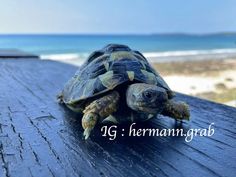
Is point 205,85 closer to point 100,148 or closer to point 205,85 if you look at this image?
point 205,85

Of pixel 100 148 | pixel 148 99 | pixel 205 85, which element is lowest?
pixel 205 85

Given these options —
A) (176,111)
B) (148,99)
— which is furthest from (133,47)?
(148,99)

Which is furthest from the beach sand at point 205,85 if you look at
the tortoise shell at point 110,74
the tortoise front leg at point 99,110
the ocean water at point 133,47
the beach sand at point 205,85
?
the ocean water at point 133,47

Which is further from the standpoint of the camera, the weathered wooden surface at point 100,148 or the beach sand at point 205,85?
the beach sand at point 205,85

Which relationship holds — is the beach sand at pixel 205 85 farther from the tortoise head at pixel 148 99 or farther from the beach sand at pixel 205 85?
the tortoise head at pixel 148 99

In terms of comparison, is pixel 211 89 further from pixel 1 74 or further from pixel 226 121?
pixel 226 121

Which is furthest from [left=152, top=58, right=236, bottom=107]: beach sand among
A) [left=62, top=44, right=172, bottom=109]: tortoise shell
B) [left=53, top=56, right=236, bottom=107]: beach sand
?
[left=62, top=44, right=172, bottom=109]: tortoise shell

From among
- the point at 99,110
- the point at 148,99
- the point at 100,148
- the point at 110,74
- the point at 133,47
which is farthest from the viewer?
the point at 133,47
